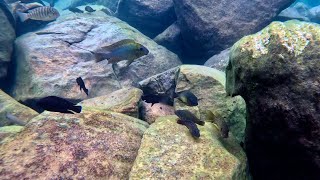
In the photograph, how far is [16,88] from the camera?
691 centimetres

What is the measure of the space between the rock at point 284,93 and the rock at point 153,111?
223 cm

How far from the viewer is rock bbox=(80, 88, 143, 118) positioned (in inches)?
183

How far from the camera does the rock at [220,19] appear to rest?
27.5 feet

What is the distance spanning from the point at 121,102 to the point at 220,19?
5206mm

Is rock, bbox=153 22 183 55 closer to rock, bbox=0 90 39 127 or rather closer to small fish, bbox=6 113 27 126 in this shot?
rock, bbox=0 90 39 127

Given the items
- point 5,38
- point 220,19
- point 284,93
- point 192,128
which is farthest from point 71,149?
point 220,19

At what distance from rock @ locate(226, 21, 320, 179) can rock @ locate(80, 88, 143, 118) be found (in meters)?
2.15

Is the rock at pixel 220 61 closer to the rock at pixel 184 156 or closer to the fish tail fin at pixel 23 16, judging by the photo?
the rock at pixel 184 156

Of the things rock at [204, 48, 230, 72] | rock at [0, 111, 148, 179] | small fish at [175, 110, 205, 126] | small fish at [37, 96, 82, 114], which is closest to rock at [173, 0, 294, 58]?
rock at [204, 48, 230, 72]

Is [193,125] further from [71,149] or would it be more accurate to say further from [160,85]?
[160,85]

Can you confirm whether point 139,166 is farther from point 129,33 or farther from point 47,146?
point 129,33

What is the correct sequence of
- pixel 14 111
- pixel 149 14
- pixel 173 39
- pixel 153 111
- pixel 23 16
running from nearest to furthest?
1. pixel 153 111
2. pixel 14 111
3. pixel 23 16
4. pixel 173 39
5. pixel 149 14

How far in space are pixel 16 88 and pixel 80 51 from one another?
2033mm

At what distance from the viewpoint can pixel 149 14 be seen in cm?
1057
